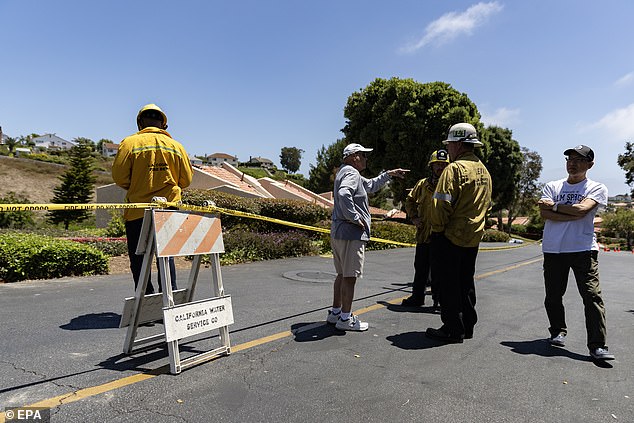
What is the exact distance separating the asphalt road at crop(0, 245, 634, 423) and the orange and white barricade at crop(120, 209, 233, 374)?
167 mm

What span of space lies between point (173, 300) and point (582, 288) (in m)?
3.86

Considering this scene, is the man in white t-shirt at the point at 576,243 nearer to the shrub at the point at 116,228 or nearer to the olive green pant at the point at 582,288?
the olive green pant at the point at 582,288

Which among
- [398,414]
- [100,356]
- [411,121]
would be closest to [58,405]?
[100,356]

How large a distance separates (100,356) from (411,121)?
29.7 m

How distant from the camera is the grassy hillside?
5278 cm

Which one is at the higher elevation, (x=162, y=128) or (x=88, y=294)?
(x=162, y=128)

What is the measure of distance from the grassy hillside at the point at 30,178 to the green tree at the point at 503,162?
4820 cm

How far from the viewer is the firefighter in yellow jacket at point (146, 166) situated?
4270mm

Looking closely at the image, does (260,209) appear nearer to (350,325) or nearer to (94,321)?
(94,321)

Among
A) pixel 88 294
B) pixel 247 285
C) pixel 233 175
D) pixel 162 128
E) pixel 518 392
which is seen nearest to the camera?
pixel 518 392

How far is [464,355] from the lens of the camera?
3996mm

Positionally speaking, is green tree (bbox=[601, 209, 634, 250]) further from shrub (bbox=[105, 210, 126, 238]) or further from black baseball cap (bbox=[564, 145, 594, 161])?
black baseball cap (bbox=[564, 145, 594, 161])

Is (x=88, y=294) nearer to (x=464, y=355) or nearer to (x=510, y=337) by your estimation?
(x=464, y=355)

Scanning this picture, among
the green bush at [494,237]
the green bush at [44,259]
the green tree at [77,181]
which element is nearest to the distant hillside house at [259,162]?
the green tree at [77,181]
